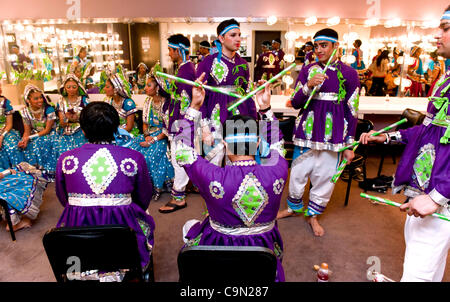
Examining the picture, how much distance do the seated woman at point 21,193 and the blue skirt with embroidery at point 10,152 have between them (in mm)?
903

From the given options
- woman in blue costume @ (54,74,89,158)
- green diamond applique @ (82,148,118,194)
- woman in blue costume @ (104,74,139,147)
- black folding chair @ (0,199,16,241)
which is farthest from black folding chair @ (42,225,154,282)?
woman in blue costume @ (54,74,89,158)

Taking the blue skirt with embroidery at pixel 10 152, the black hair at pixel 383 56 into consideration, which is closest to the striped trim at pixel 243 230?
the blue skirt with embroidery at pixel 10 152

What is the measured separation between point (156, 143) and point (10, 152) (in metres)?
1.63

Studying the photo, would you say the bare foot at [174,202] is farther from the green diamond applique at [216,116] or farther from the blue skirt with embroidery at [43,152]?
the blue skirt with embroidery at [43,152]

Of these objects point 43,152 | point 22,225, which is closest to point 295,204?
point 22,225

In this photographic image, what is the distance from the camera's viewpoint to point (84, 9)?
511cm

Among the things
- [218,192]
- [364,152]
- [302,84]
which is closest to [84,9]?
[302,84]

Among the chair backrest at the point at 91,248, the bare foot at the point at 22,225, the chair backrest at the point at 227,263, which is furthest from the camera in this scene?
the bare foot at the point at 22,225

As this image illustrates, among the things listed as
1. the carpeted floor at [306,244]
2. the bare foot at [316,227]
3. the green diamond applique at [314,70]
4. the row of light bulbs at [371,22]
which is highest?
the row of light bulbs at [371,22]

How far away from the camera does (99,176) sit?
159cm

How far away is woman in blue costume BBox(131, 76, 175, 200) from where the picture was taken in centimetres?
339

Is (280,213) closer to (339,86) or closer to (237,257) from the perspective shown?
(339,86)

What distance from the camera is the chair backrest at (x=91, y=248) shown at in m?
1.26
